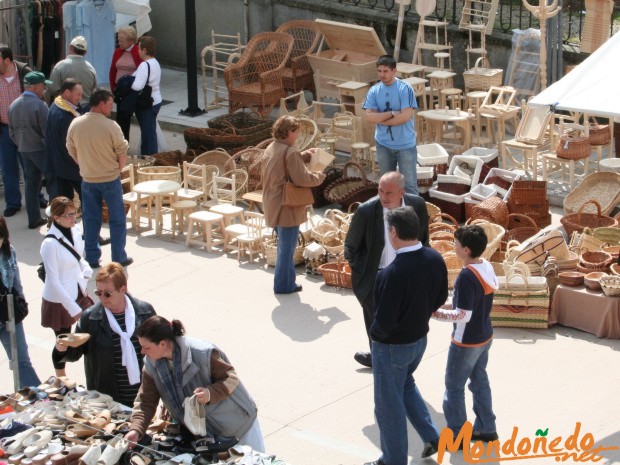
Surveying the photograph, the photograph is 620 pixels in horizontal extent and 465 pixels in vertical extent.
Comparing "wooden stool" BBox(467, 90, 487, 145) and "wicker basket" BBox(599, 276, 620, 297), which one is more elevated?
"wooden stool" BBox(467, 90, 487, 145)

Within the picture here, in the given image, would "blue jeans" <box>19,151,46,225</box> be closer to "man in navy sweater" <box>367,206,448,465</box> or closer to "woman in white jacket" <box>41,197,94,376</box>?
"woman in white jacket" <box>41,197,94,376</box>

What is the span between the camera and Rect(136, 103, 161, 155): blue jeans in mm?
13086

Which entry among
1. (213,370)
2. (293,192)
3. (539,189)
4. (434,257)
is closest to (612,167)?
(539,189)

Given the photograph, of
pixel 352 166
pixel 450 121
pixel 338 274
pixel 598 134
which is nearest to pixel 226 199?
pixel 352 166

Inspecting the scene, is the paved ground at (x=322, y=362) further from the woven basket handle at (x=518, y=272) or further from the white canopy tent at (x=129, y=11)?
the white canopy tent at (x=129, y=11)

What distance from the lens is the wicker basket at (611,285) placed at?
8.40 m

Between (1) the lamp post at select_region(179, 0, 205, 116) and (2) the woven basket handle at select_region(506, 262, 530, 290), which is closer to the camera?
(2) the woven basket handle at select_region(506, 262, 530, 290)

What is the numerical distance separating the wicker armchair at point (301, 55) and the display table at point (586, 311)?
6197 millimetres

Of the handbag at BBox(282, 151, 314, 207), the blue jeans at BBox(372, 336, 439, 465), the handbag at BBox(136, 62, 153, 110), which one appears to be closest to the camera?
the blue jeans at BBox(372, 336, 439, 465)

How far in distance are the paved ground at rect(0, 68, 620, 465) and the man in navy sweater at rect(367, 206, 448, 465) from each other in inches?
21.6

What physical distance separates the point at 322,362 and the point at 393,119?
A: 9.50 feet

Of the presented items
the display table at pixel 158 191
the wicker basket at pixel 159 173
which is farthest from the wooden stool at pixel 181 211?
the wicker basket at pixel 159 173

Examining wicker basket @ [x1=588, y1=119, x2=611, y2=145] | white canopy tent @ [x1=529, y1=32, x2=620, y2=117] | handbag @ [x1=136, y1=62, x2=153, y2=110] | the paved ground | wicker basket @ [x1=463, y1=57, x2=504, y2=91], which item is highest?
white canopy tent @ [x1=529, y1=32, x2=620, y2=117]

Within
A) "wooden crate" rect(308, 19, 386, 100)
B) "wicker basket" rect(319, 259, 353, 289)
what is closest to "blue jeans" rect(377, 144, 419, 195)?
"wicker basket" rect(319, 259, 353, 289)
